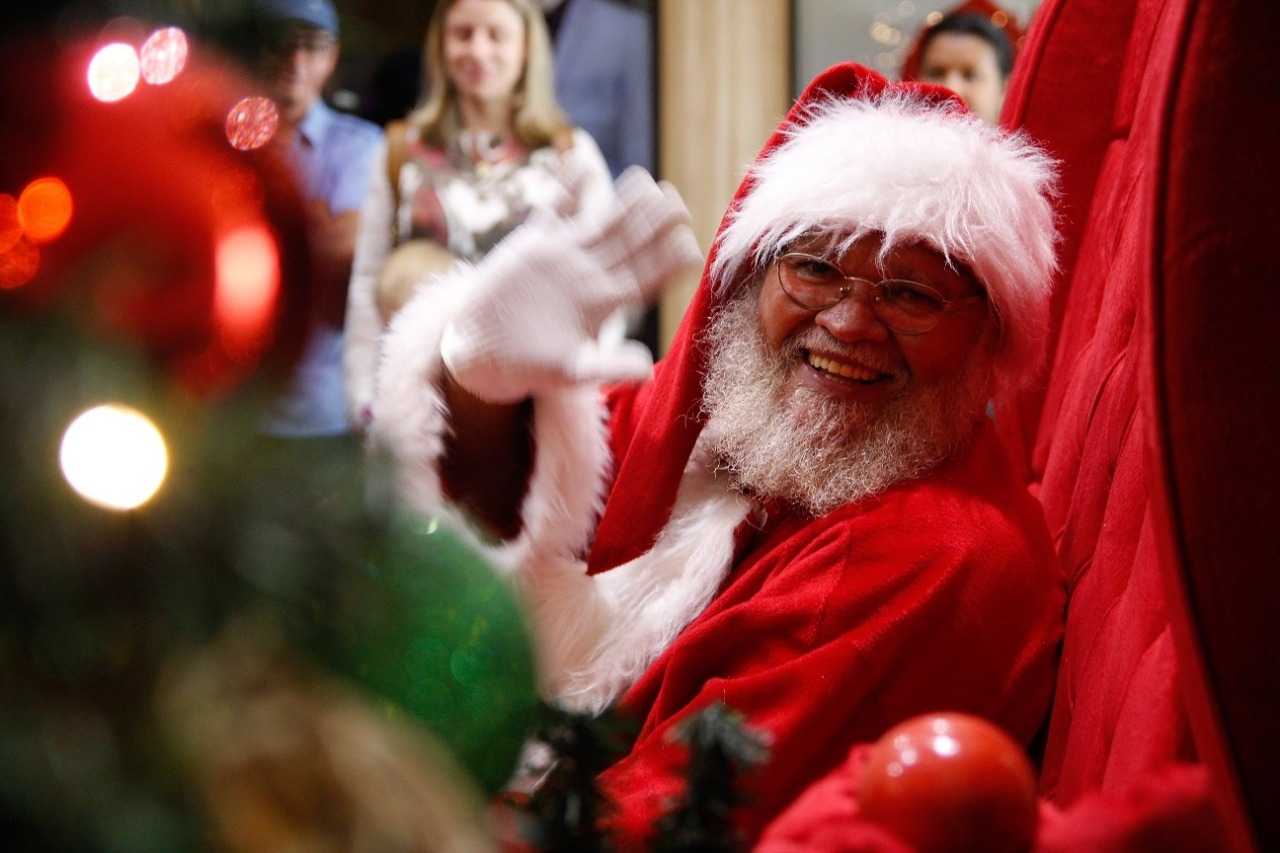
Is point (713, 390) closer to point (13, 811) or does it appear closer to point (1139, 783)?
point (1139, 783)

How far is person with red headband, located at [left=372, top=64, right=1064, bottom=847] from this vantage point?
1.18 meters

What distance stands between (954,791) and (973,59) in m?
2.59

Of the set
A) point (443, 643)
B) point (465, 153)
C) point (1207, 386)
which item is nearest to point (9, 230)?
point (443, 643)

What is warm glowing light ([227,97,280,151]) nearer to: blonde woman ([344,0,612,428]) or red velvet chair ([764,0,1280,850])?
red velvet chair ([764,0,1280,850])

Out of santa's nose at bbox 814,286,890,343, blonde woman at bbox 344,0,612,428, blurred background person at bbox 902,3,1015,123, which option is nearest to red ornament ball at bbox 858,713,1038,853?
santa's nose at bbox 814,286,890,343

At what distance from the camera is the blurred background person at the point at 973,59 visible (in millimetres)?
2883

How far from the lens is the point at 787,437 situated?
1.37 metres

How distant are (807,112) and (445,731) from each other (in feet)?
3.47

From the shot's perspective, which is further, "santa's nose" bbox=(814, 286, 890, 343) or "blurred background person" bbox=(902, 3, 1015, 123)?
"blurred background person" bbox=(902, 3, 1015, 123)

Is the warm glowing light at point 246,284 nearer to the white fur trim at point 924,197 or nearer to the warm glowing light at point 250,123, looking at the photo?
the warm glowing light at point 250,123

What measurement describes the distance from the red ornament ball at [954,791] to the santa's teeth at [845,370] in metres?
0.78

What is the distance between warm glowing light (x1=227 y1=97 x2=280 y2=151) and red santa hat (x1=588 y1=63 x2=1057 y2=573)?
909 millimetres

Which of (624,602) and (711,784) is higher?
(711,784)

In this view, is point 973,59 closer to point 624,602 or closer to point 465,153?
point 465,153
